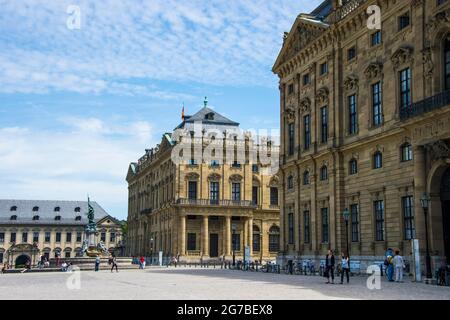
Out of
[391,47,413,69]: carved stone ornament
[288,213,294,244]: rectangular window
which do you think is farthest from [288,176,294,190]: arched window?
[391,47,413,69]: carved stone ornament

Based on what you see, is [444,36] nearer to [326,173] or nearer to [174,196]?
[326,173]

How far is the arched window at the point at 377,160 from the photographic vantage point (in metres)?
41.7

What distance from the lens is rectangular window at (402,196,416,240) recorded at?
37675mm

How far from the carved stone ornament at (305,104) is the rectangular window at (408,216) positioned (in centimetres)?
1620

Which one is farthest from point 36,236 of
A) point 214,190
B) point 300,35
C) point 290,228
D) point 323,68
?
point 323,68

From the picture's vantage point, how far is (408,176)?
38094mm

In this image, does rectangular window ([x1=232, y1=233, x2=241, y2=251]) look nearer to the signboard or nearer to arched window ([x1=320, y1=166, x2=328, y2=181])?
arched window ([x1=320, y1=166, x2=328, y2=181])

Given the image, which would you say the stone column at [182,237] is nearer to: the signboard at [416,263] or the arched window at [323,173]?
the arched window at [323,173]

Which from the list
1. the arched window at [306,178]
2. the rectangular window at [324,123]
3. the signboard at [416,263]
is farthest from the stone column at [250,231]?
the signboard at [416,263]

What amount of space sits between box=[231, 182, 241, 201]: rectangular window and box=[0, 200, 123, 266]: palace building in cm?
4787

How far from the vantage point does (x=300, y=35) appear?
5450 centimetres
